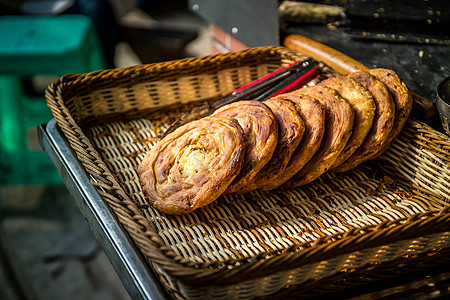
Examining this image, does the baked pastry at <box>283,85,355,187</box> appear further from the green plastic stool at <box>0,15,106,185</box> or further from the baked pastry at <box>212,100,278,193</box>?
the green plastic stool at <box>0,15,106,185</box>

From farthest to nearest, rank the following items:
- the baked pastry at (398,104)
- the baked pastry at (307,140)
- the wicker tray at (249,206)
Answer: the baked pastry at (398,104)
the baked pastry at (307,140)
the wicker tray at (249,206)

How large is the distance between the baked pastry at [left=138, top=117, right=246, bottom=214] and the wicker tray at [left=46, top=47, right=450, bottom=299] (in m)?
0.06

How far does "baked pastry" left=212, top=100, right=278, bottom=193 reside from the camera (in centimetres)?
151

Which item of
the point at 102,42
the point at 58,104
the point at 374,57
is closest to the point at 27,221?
the point at 102,42

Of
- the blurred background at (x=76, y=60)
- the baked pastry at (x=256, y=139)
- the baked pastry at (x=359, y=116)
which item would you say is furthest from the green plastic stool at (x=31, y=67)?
the baked pastry at (x=359, y=116)

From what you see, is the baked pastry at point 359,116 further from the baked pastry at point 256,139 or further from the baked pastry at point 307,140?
the baked pastry at point 256,139

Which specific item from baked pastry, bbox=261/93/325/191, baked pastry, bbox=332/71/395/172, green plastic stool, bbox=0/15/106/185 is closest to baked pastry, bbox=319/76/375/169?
baked pastry, bbox=332/71/395/172

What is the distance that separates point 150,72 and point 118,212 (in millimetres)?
812

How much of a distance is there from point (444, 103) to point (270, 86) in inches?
27.0

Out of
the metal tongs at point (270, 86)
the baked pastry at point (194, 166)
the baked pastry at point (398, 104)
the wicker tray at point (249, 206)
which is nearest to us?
the wicker tray at point (249, 206)

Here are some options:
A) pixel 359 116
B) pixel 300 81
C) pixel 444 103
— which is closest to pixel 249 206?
pixel 359 116

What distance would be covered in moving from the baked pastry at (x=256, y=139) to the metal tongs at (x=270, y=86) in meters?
0.24

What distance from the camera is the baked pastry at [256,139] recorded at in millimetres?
1513

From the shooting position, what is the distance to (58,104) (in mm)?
1737
